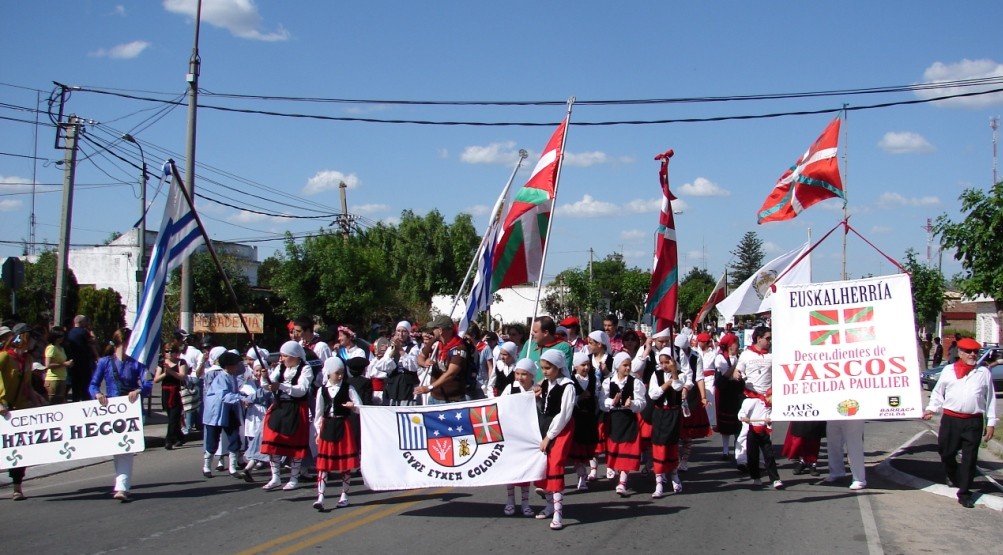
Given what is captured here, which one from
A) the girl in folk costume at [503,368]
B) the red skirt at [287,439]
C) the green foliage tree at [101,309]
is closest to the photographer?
the red skirt at [287,439]

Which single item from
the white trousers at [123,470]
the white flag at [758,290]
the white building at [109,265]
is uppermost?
the white building at [109,265]

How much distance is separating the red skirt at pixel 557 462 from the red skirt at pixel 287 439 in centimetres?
297

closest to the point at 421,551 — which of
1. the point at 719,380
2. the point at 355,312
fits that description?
the point at 719,380

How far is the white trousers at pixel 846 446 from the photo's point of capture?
1000 cm

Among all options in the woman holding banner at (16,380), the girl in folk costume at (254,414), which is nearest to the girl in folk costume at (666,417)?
the girl in folk costume at (254,414)

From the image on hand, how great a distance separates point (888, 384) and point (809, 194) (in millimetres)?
2940

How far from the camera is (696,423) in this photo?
11.8m

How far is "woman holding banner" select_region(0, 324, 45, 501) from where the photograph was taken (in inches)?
376

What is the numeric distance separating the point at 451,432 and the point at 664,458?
101 inches

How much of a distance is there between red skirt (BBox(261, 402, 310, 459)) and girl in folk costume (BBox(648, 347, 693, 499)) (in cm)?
381

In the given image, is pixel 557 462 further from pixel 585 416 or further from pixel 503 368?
pixel 503 368

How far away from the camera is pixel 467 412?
8383 millimetres

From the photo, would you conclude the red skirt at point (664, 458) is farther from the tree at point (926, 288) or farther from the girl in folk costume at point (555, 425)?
the tree at point (926, 288)

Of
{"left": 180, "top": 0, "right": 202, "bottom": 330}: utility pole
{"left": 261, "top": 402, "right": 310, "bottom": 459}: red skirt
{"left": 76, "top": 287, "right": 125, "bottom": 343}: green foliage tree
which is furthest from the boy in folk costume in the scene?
{"left": 76, "top": 287, "right": 125, "bottom": 343}: green foliage tree
